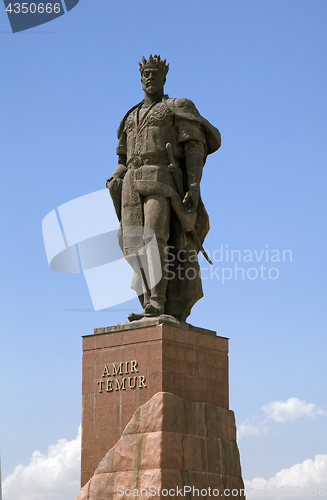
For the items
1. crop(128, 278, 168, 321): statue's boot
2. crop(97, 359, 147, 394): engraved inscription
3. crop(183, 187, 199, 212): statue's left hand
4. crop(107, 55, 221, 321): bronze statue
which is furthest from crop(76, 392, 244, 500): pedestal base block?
crop(183, 187, 199, 212): statue's left hand

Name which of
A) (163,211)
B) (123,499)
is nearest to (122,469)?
(123,499)

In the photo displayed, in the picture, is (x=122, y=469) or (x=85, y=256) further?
(x=85, y=256)

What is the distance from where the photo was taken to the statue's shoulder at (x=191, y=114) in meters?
14.2

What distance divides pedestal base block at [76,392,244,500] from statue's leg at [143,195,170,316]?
189 cm

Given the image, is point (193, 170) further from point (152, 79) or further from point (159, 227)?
point (152, 79)

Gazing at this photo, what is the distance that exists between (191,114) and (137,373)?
184 inches

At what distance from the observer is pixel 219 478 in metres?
13.0

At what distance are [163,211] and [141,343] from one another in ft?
7.74

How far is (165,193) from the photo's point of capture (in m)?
13.9

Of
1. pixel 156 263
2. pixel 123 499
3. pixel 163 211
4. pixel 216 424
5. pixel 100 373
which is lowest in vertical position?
pixel 123 499

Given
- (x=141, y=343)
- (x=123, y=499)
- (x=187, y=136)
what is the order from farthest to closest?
(x=187, y=136) → (x=141, y=343) → (x=123, y=499)

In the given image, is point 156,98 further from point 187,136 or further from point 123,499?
point 123,499

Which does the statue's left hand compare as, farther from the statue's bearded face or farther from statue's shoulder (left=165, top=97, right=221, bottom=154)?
the statue's bearded face

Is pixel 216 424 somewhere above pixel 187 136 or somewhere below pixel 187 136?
below
